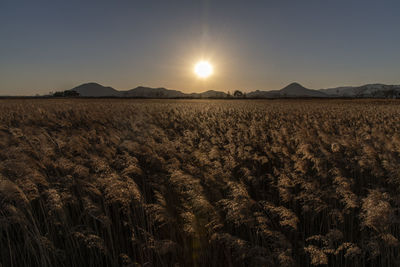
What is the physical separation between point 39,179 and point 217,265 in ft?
9.03

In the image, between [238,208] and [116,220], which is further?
[116,220]

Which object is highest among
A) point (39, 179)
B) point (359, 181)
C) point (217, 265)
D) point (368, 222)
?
point (39, 179)

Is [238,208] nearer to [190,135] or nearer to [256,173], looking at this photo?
[256,173]

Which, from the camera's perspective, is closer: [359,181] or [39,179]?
[39,179]

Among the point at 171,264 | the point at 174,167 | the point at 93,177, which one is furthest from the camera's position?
the point at 174,167

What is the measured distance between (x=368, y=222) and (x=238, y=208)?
1.28m

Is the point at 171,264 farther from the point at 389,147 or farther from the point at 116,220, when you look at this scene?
the point at 389,147

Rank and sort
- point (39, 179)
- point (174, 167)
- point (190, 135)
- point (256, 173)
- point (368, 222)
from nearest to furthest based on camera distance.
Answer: point (368, 222)
point (39, 179)
point (174, 167)
point (256, 173)
point (190, 135)

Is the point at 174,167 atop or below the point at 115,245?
atop

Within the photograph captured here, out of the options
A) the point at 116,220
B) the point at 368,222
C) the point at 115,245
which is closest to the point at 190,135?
the point at 116,220

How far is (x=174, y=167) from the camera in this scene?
4359 millimetres

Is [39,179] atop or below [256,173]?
atop

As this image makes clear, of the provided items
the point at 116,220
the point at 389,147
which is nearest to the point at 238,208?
the point at 116,220

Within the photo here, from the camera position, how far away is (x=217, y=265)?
3.22 metres
